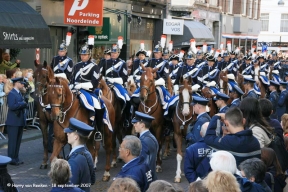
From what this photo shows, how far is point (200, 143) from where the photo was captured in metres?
7.73

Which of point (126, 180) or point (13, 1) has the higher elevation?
point (13, 1)

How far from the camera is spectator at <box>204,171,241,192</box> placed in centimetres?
548

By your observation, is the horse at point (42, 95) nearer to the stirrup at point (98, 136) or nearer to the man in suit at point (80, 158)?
the stirrup at point (98, 136)

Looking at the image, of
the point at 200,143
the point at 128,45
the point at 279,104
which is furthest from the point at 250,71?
the point at 200,143

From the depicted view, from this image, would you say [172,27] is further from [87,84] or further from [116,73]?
[87,84]

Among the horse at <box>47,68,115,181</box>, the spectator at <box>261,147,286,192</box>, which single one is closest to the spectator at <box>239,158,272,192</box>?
the spectator at <box>261,147,286,192</box>

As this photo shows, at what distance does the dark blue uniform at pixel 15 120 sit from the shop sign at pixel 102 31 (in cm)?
1328

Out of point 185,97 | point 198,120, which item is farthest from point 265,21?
point 198,120

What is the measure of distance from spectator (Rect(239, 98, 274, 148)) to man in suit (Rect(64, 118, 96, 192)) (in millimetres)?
2280

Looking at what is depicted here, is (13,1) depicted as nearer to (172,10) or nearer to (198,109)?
(198,109)

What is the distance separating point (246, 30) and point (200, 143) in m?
47.3

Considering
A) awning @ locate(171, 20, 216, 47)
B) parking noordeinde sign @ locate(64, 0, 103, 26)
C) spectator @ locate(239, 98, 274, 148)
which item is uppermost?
parking noordeinde sign @ locate(64, 0, 103, 26)

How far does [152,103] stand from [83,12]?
10.4 metres

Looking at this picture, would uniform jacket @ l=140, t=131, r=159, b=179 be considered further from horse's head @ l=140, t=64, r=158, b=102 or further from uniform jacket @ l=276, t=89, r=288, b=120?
uniform jacket @ l=276, t=89, r=288, b=120
